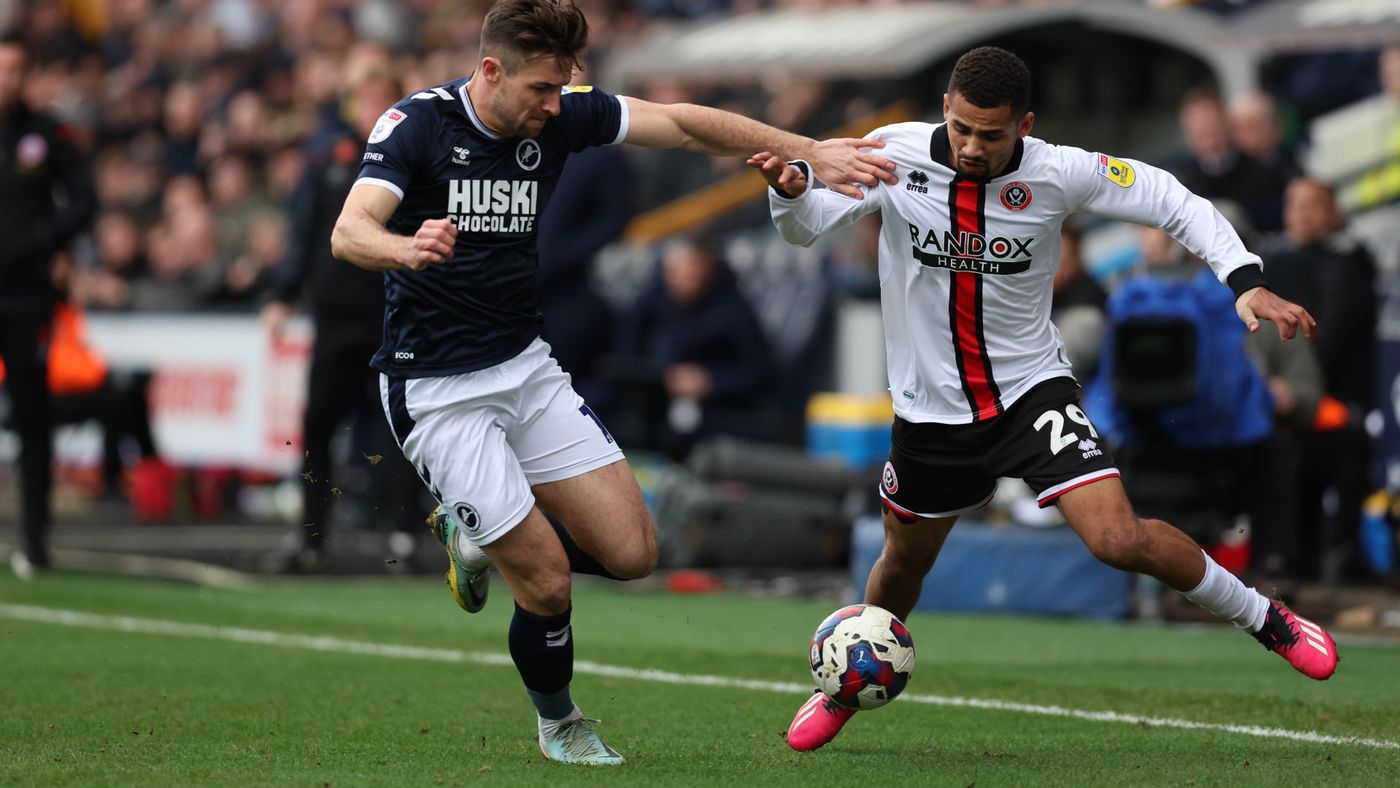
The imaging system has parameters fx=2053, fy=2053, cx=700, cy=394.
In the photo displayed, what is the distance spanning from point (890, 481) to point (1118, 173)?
49.1 inches

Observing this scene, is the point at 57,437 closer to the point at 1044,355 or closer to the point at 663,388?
the point at 663,388

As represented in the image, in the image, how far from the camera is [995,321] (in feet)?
21.9

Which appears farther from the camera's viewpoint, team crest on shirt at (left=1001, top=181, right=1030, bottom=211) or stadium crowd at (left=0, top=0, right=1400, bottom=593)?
stadium crowd at (left=0, top=0, right=1400, bottom=593)

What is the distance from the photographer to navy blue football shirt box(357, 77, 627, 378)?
20.6 ft

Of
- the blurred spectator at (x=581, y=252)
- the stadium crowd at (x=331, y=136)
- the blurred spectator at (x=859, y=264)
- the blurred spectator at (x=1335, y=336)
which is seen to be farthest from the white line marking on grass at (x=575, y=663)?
the blurred spectator at (x=859, y=264)

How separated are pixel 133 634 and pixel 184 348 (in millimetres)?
8059

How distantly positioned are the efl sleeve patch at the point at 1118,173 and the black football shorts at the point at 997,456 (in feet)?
2.20

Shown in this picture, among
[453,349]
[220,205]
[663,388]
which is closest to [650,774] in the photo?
[453,349]

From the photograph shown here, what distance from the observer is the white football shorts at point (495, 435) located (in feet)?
20.6

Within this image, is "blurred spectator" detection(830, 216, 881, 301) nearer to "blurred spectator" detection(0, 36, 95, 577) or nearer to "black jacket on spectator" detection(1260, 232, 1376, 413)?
"black jacket on spectator" detection(1260, 232, 1376, 413)

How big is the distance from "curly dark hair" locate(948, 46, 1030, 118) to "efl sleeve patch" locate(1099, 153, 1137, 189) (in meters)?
0.40

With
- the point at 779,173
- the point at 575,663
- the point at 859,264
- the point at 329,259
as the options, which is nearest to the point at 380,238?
the point at 779,173

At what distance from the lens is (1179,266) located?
35.8 feet

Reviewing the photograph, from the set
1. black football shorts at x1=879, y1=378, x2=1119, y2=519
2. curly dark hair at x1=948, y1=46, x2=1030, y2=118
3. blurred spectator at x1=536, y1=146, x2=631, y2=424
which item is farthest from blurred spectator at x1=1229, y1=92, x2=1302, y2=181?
curly dark hair at x1=948, y1=46, x2=1030, y2=118
